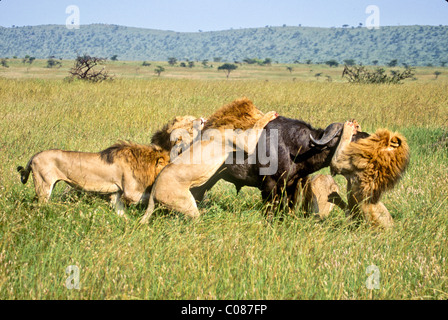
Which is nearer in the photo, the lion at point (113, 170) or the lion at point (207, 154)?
the lion at point (207, 154)

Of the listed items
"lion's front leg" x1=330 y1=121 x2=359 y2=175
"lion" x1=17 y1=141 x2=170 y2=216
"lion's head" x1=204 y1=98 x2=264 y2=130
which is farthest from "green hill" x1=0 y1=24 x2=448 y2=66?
"lion's front leg" x1=330 y1=121 x2=359 y2=175

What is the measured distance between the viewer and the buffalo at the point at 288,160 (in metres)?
4.33

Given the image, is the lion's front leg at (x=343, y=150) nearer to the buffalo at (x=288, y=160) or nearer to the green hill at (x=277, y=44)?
the buffalo at (x=288, y=160)

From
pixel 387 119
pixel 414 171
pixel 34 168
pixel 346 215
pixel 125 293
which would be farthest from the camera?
pixel 387 119

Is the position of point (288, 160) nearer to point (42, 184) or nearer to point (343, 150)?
point (343, 150)

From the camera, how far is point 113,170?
444 centimetres

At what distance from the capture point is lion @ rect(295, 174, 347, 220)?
4.56m

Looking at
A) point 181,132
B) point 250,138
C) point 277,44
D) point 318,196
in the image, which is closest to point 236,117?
point 250,138

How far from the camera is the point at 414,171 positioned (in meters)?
6.42

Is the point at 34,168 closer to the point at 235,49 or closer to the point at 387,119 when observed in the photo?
the point at 387,119

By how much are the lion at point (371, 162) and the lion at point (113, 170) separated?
175 centimetres

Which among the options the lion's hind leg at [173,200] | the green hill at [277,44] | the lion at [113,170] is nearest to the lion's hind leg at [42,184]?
the lion at [113,170]
